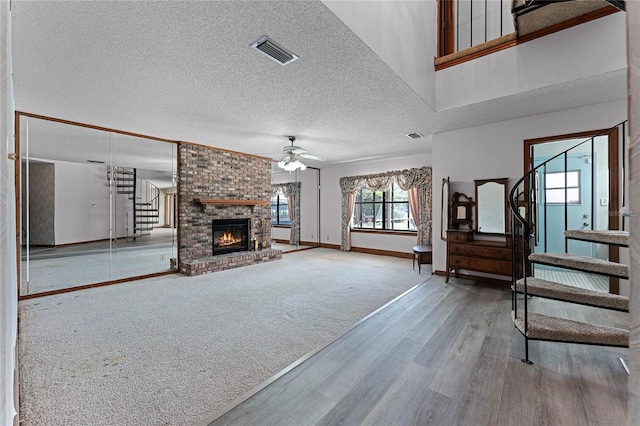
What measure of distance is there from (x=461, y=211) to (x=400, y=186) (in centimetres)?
234

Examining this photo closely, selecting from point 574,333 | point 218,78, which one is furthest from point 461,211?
point 218,78

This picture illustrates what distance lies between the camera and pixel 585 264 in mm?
2123

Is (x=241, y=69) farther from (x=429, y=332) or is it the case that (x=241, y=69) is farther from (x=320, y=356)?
(x=429, y=332)

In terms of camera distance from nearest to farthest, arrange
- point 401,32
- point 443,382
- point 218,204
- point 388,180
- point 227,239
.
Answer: point 443,382, point 401,32, point 218,204, point 227,239, point 388,180

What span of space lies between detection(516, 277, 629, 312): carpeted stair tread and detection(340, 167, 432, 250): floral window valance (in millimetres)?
3970

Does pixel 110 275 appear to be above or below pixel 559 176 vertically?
below

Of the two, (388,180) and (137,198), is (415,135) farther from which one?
(137,198)

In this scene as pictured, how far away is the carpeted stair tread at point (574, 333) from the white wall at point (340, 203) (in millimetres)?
4595

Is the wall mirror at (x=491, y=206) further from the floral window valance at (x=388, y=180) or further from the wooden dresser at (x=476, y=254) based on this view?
the floral window valance at (x=388, y=180)

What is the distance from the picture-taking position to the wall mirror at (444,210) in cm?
470

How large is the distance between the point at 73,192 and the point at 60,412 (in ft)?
15.6

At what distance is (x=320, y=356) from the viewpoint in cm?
231

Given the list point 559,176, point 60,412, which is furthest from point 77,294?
point 559,176

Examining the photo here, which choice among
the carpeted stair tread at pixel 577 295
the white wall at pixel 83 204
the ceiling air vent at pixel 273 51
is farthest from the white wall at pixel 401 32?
the white wall at pixel 83 204
